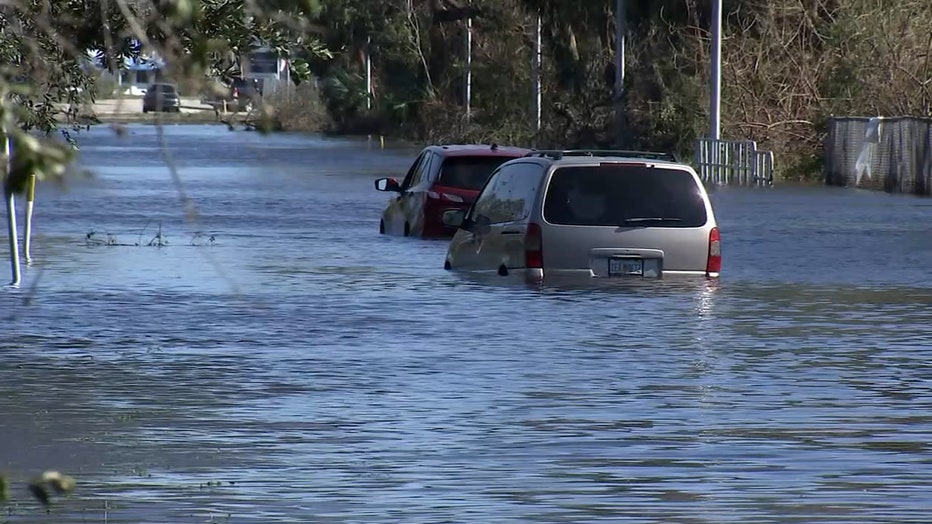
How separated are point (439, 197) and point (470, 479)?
17.6 m

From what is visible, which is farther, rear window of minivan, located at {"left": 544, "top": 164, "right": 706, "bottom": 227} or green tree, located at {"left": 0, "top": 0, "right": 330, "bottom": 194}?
rear window of minivan, located at {"left": 544, "top": 164, "right": 706, "bottom": 227}

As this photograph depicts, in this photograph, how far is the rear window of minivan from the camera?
1927 centimetres

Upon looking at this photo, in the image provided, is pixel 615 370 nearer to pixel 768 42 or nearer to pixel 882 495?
pixel 882 495

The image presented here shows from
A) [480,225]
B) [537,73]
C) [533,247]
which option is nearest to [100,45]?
[533,247]

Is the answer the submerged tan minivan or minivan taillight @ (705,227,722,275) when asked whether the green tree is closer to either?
the submerged tan minivan

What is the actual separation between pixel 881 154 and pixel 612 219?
27.9m

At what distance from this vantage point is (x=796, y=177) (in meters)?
52.0

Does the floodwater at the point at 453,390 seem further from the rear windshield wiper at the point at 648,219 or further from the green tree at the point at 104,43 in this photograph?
the rear windshield wiper at the point at 648,219

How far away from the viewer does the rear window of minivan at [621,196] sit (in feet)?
63.2

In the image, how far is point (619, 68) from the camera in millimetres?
56375

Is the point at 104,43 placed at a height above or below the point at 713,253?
above

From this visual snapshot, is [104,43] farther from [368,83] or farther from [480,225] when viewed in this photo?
[368,83]

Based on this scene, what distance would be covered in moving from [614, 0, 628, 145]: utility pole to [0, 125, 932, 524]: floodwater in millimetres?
28583

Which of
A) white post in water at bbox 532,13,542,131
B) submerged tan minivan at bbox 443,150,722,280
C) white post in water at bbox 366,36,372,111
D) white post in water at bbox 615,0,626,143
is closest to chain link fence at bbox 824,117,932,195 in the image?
white post in water at bbox 615,0,626,143
